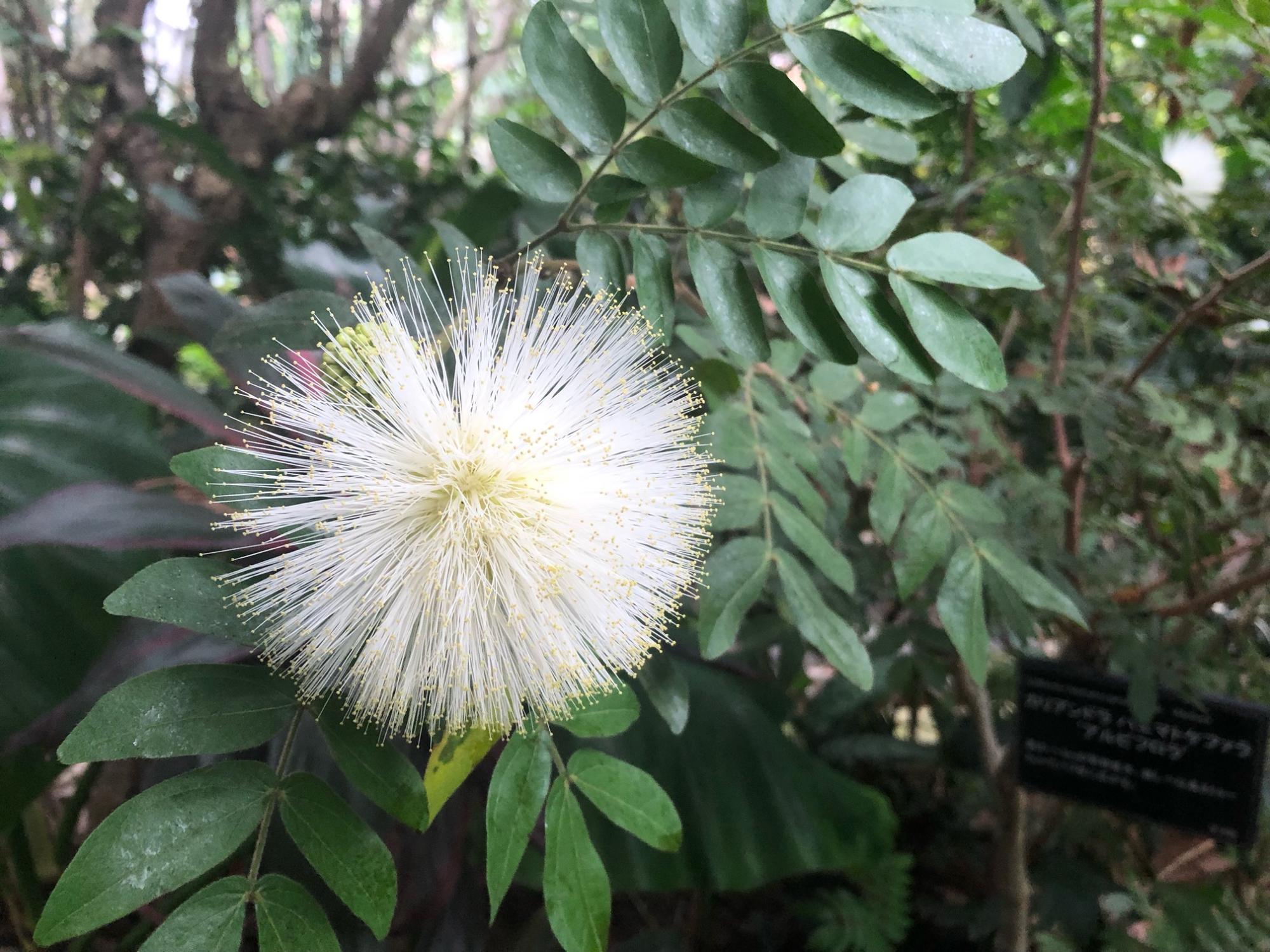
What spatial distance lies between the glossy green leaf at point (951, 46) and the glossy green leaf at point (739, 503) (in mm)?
331

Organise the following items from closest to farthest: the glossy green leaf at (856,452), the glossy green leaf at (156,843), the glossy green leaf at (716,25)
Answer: the glossy green leaf at (156,843) → the glossy green leaf at (716,25) → the glossy green leaf at (856,452)

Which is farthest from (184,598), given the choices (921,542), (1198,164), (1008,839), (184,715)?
(1198,164)

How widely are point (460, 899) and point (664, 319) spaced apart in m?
0.63

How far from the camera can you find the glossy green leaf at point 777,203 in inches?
21.1

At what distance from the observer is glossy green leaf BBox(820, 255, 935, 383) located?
502 millimetres

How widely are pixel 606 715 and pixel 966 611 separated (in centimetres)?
32

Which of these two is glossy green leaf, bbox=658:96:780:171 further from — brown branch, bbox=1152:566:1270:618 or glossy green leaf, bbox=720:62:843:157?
brown branch, bbox=1152:566:1270:618

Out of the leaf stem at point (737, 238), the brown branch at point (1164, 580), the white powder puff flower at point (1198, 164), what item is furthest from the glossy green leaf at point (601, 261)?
the white powder puff flower at point (1198, 164)

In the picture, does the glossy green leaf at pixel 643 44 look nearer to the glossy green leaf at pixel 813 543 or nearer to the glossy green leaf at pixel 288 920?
the glossy green leaf at pixel 813 543

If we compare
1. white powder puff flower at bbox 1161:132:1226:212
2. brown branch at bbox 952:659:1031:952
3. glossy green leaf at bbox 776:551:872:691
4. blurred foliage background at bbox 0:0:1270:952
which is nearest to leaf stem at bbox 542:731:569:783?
blurred foliage background at bbox 0:0:1270:952

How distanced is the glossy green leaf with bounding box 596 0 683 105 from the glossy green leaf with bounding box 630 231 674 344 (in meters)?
0.10

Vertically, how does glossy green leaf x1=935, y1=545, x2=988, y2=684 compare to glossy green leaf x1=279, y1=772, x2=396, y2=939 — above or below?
above

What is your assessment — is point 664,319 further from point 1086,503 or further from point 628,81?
point 1086,503

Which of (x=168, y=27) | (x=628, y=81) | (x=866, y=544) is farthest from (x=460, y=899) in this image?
(x=168, y=27)
